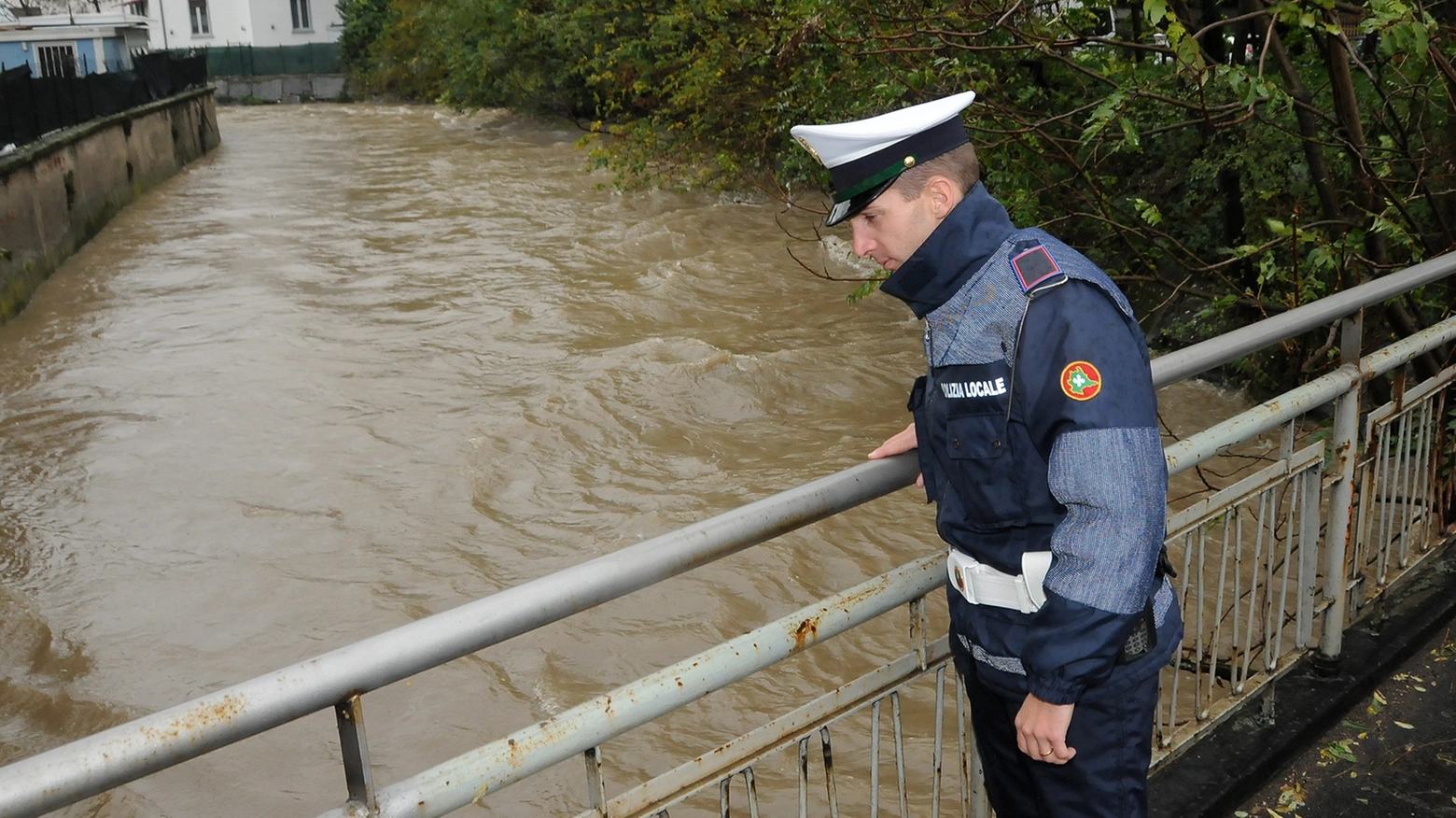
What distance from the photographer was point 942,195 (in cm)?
220

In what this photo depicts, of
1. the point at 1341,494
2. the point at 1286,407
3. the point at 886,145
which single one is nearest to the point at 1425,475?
the point at 1341,494

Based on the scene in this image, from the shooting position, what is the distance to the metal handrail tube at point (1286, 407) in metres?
2.89

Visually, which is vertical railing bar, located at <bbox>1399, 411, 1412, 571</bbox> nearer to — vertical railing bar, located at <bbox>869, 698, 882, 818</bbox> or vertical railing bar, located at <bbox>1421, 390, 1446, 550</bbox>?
vertical railing bar, located at <bbox>1421, 390, 1446, 550</bbox>

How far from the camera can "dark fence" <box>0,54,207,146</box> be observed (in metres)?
17.7

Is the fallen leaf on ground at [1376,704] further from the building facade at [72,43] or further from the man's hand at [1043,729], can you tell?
the building facade at [72,43]

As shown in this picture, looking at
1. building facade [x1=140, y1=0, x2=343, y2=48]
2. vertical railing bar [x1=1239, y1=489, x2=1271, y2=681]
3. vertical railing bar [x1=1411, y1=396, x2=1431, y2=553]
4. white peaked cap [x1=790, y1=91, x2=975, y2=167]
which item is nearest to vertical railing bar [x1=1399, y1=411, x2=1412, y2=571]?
vertical railing bar [x1=1411, y1=396, x2=1431, y2=553]

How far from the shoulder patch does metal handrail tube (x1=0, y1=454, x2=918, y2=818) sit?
483 millimetres

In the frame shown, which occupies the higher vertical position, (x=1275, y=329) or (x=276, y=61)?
(x=276, y=61)

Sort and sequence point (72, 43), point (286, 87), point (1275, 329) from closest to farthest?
point (1275, 329), point (72, 43), point (286, 87)

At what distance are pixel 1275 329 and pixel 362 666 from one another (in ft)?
7.40

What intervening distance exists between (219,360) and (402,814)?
12083 millimetres

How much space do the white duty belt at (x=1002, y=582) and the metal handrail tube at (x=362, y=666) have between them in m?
0.25

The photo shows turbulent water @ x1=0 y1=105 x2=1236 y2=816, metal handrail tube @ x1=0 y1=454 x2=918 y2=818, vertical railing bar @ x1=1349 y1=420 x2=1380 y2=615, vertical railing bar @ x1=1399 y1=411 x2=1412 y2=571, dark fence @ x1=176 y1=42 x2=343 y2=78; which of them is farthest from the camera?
dark fence @ x1=176 y1=42 x2=343 y2=78

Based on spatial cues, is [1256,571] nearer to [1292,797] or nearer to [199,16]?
[1292,797]
